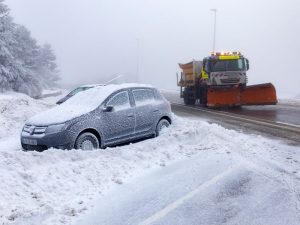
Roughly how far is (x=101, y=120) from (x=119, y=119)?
59cm

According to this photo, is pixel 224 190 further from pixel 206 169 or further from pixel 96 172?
pixel 96 172

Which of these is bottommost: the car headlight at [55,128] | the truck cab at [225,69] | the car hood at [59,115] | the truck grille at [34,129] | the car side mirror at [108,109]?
the truck grille at [34,129]

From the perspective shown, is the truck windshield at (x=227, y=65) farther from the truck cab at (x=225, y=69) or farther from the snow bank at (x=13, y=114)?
the snow bank at (x=13, y=114)

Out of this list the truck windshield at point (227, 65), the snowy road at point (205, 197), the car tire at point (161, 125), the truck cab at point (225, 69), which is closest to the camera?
the snowy road at point (205, 197)

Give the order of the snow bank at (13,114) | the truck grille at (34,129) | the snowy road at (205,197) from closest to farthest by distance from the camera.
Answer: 1. the snowy road at (205,197)
2. the truck grille at (34,129)
3. the snow bank at (13,114)

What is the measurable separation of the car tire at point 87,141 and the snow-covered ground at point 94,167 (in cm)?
88

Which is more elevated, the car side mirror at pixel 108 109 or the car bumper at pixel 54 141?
the car side mirror at pixel 108 109

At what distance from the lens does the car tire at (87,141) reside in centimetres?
927

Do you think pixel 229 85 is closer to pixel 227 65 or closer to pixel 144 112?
pixel 227 65

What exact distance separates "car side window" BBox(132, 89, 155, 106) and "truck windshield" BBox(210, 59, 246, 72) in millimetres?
12153

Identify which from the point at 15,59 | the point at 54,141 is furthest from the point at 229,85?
the point at 15,59

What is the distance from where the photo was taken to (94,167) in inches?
307

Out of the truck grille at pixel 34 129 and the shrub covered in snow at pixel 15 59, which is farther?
the shrub covered in snow at pixel 15 59

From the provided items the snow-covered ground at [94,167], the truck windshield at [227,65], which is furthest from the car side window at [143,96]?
the truck windshield at [227,65]
